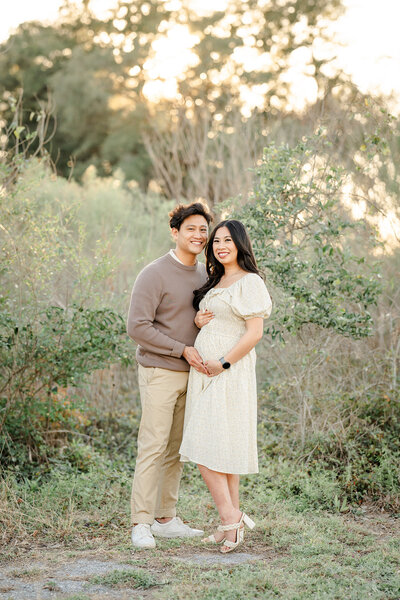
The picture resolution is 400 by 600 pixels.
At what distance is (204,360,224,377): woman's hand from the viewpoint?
391 centimetres

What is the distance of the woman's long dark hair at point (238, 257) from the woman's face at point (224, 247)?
21mm

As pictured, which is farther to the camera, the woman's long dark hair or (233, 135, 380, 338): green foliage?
(233, 135, 380, 338): green foliage

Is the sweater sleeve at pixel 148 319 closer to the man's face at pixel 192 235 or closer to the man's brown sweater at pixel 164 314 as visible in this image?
the man's brown sweater at pixel 164 314

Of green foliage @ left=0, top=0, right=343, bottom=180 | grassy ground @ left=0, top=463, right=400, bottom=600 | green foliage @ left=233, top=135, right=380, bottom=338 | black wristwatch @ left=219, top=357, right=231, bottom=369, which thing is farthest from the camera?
green foliage @ left=0, top=0, right=343, bottom=180

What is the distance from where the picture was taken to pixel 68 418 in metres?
5.98

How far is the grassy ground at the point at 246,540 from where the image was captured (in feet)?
11.1

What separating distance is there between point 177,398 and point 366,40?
739cm

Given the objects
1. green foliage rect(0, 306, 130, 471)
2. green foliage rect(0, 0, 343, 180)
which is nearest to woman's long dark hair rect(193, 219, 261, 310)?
green foliage rect(0, 306, 130, 471)

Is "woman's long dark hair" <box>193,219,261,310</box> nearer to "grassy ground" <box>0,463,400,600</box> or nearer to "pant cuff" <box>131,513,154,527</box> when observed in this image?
"pant cuff" <box>131,513,154,527</box>

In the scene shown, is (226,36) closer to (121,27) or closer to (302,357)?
(121,27)

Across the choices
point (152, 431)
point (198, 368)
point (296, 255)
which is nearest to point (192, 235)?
point (198, 368)

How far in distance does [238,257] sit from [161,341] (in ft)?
2.23

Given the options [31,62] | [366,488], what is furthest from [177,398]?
[31,62]

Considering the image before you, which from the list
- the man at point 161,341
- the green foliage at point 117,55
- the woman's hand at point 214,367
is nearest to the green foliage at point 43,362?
the man at point 161,341
